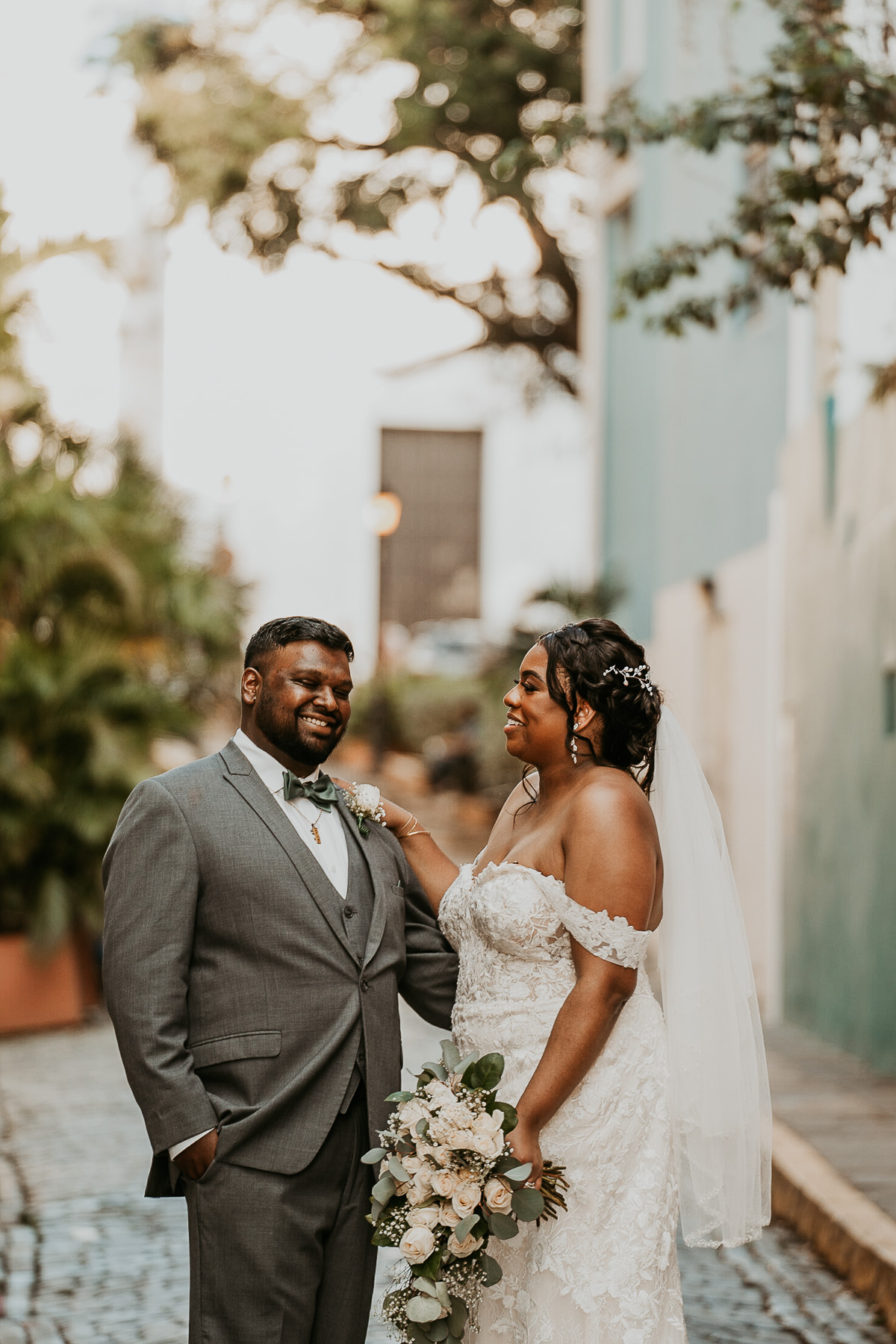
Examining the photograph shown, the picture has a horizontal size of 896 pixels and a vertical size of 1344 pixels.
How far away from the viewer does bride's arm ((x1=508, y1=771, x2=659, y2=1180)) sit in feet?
11.4

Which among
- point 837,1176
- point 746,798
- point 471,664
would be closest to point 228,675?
point 746,798

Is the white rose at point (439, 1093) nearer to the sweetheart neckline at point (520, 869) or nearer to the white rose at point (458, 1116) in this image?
the white rose at point (458, 1116)

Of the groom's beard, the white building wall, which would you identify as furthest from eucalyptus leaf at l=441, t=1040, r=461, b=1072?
the white building wall

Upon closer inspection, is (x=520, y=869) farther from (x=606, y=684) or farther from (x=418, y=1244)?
(x=418, y=1244)

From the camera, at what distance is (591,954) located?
3.53 m

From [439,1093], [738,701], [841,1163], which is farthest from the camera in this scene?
[738,701]

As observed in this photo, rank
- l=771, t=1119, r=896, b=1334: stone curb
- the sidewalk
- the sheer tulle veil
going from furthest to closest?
the sidewalk
l=771, t=1119, r=896, b=1334: stone curb
the sheer tulle veil

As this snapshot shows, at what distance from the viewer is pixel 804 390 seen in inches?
411

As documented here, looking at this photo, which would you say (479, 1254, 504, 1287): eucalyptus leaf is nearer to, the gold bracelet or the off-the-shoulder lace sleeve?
the off-the-shoulder lace sleeve

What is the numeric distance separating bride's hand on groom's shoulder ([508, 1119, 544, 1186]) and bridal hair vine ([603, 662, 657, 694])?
102 centimetres

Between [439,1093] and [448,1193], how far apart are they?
206 mm

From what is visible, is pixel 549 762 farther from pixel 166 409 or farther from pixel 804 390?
pixel 166 409

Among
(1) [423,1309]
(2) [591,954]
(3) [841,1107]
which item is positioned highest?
(2) [591,954]

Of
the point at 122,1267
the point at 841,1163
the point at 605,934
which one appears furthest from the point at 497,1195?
the point at 841,1163
